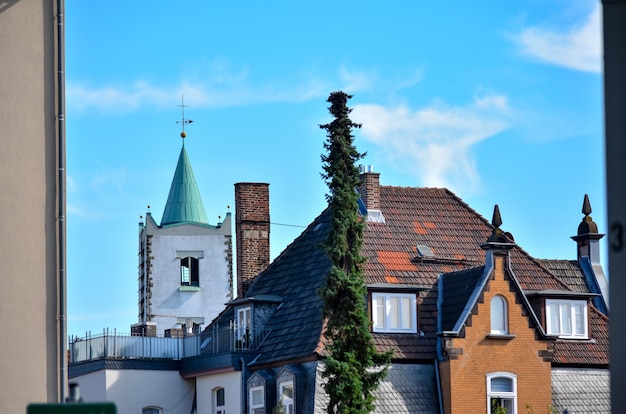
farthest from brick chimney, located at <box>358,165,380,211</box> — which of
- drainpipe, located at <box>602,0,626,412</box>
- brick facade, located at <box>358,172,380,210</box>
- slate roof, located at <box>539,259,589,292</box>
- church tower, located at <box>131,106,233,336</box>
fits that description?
church tower, located at <box>131,106,233,336</box>

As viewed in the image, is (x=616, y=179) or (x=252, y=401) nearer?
(x=616, y=179)

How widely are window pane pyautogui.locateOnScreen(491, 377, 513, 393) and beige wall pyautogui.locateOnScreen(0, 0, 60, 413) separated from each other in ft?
70.0

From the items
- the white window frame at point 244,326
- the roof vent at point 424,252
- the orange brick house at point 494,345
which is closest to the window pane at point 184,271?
the white window frame at point 244,326

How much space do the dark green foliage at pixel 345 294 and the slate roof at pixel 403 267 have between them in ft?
5.05

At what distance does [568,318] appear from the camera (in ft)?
138

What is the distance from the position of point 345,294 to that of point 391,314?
386cm

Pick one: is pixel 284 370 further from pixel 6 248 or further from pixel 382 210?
pixel 6 248

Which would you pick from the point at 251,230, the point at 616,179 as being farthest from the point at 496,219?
the point at 616,179

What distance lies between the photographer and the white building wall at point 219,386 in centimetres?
4178

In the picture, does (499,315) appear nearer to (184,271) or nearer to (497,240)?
(497,240)

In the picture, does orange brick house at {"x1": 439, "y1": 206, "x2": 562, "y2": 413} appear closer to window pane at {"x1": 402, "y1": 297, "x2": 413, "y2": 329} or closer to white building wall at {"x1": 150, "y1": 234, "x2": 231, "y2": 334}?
window pane at {"x1": 402, "y1": 297, "x2": 413, "y2": 329}

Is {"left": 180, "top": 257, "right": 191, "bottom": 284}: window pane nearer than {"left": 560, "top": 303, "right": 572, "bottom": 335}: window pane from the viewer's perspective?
No

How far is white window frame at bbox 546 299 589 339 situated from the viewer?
137 ft

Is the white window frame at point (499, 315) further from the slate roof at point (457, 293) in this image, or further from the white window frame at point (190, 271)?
the white window frame at point (190, 271)
